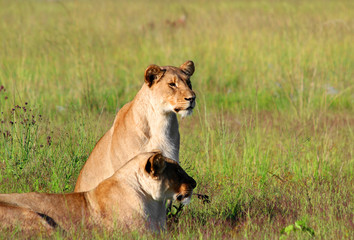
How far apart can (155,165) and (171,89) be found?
43.4 inches

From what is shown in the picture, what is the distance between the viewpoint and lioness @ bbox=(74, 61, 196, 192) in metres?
5.19

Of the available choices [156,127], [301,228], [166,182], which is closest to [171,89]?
[156,127]

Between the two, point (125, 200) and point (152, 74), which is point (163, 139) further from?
point (125, 200)

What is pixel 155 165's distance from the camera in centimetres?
431

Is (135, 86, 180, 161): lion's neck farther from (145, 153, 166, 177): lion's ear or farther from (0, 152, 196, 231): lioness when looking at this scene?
(145, 153, 166, 177): lion's ear

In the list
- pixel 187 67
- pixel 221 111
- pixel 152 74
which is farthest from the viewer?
pixel 221 111

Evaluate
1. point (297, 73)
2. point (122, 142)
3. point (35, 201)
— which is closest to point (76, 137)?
point (122, 142)

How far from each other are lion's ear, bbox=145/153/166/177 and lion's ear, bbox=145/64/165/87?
116 cm

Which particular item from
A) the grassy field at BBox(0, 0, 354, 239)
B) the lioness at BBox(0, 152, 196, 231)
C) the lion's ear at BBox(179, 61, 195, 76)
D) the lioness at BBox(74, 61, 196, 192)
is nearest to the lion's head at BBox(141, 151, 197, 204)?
the lioness at BBox(0, 152, 196, 231)

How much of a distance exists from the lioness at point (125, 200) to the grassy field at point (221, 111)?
171 millimetres

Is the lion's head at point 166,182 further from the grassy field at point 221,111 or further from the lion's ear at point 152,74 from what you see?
the lion's ear at point 152,74

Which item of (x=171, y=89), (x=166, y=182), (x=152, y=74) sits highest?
(x=152, y=74)

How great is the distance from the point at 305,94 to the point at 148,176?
569cm

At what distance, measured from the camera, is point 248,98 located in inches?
392
